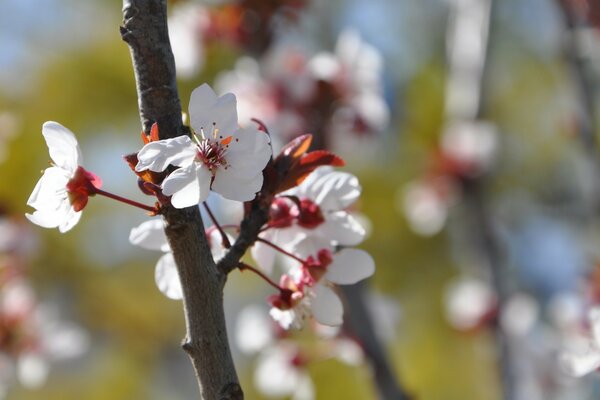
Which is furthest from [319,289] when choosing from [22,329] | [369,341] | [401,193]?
[401,193]

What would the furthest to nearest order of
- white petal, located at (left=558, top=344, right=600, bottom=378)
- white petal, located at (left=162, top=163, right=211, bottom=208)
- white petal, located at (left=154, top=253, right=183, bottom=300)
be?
white petal, located at (left=558, top=344, right=600, bottom=378)
white petal, located at (left=154, top=253, right=183, bottom=300)
white petal, located at (left=162, top=163, right=211, bottom=208)

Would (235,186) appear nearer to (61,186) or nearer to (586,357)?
(61,186)

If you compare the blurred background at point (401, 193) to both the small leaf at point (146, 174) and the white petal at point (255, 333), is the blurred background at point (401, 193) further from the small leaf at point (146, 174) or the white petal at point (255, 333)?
the small leaf at point (146, 174)

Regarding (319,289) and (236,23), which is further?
(236,23)

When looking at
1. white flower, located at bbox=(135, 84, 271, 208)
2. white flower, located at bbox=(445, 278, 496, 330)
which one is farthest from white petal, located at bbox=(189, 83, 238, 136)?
white flower, located at bbox=(445, 278, 496, 330)

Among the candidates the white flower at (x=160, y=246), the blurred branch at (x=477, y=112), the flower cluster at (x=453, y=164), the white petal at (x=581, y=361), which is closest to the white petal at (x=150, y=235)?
the white flower at (x=160, y=246)

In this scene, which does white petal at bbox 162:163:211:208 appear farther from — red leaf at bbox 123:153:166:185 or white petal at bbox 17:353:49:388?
white petal at bbox 17:353:49:388
